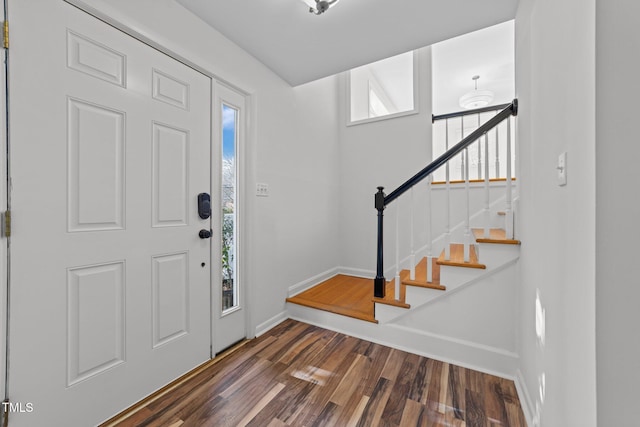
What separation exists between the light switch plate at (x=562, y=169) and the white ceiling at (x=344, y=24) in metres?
1.29

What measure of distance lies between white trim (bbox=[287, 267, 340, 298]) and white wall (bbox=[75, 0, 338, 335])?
2.2 inches

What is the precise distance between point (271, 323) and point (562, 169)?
226cm

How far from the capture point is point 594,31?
0.65 meters

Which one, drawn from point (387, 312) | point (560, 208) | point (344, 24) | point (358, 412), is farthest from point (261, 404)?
point (344, 24)

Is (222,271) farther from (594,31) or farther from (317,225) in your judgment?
(594,31)

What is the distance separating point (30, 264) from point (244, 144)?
1418mm

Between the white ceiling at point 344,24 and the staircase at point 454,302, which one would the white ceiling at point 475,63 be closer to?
the white ceiling at point 344,24

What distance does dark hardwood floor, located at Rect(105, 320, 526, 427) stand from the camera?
4.42 feet

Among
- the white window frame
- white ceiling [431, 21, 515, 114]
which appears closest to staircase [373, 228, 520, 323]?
the white window frame

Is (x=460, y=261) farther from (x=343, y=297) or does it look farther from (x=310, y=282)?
(x=310, y=282)

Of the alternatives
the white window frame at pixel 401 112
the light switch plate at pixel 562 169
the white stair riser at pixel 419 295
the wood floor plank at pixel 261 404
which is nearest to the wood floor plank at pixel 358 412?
the wood floor plank at pixel 261 404

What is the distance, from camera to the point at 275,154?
2.41m

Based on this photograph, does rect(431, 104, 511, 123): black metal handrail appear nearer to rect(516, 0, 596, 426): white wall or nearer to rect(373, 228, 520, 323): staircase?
rect(516, 0, 596, 426): white wall
